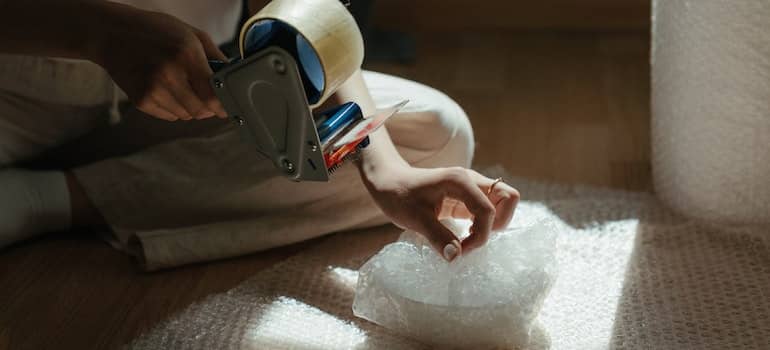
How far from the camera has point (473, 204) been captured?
868mm

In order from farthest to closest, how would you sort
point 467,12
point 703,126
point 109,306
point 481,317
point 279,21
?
1. point 467,12
2. point 703,126
3. point 109,306
4. point 481,317
5. point 279,21

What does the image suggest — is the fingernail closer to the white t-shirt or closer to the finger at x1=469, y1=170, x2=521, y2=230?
the finger at x1=469, y1=170, x2=521, y2=230

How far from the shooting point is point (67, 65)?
1.07 metres

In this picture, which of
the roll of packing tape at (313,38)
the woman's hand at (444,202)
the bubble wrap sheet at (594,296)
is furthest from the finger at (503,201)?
the roll of packing tape at (313,38)

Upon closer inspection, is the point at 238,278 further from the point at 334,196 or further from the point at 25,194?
the point at 25,194

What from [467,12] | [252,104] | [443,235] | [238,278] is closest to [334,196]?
[238,278]

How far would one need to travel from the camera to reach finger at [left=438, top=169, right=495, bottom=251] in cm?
86

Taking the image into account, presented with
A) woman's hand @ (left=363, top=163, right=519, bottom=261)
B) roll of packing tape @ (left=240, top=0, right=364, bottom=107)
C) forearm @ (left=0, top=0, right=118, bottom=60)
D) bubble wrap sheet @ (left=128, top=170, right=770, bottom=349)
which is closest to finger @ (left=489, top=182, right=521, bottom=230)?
woman's hand @ (left=363, top=163, right=519, bottom=261)

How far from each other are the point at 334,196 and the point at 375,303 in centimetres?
22

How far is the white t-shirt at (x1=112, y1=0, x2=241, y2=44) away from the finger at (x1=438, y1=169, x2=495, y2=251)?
395mm

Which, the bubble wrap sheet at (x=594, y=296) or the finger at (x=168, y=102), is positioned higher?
the finger at (x=168, y=102)

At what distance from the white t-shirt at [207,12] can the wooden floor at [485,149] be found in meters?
0.27

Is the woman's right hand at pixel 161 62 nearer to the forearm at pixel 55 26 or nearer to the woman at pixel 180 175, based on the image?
the forearm at pixel 55 26

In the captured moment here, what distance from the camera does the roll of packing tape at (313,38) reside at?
27.7 inches
